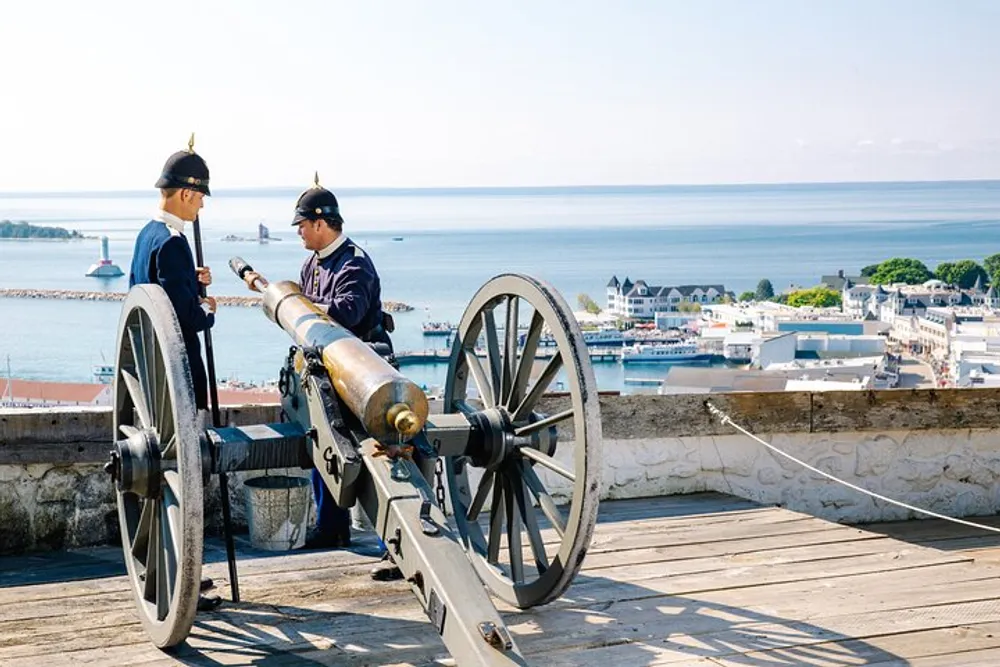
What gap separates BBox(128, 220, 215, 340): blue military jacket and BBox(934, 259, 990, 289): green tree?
8876 centimetres

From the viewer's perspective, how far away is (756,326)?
66.8 meters

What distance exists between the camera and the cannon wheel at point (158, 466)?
326 centimetres

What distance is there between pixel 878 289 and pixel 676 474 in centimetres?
7556

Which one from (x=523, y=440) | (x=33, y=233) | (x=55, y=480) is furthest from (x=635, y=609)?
(x=33, y=233)

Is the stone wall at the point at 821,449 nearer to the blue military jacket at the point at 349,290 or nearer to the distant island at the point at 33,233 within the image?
the blue military jacket at the point at 349,290

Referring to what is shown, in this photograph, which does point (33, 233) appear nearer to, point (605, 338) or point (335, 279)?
point (605, 338)

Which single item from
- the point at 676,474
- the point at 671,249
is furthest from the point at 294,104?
the point at 676,474

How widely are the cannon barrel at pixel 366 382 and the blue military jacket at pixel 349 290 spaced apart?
0.67ft

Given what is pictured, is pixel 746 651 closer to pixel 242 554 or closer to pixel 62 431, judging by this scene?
pixel 242 554

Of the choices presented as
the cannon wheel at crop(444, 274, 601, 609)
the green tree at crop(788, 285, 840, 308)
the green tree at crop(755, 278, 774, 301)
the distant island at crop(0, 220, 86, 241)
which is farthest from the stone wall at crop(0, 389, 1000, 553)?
the distant island at crop(0, 220, 86, 241)

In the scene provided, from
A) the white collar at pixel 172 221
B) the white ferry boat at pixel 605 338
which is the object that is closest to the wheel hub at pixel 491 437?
the white collar at pixel 172 221

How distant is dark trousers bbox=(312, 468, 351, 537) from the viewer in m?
4.67

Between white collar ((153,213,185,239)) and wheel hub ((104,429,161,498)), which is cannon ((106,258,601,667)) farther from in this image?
white collar ((153,213,185,239))

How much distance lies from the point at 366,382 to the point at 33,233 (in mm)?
154047
